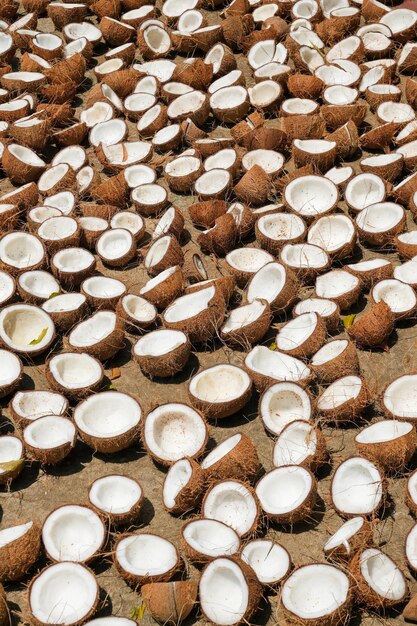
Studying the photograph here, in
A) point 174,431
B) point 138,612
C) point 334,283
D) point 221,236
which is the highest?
point 221,236

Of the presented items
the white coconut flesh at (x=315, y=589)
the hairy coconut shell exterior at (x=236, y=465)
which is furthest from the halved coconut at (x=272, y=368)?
the white coconut flesh at (x=315, y=589)

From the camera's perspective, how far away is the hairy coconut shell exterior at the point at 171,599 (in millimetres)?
2814

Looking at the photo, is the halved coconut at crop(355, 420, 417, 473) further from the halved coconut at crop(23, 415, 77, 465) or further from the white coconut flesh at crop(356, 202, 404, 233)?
the white coconut flesh at crop(356, 202, 404, 233)

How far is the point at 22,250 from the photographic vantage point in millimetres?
4266

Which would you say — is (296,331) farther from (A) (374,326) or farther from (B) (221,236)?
(B) (221,236)

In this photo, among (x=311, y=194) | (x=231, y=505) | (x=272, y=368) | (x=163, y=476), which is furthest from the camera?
(x=311, y=194)

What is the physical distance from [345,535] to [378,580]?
19 cm

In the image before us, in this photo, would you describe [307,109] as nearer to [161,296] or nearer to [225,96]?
[225,96]

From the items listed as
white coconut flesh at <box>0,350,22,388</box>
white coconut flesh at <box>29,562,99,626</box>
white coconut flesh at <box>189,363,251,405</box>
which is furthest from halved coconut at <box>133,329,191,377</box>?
white coconut flesh at <box>29,562,99,626</box>

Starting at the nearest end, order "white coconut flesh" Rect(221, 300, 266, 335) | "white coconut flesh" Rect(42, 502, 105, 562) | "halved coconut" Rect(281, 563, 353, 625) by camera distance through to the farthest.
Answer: "halved coconut" Rect(281, 563, 353, 625) → "white coconut flesh" Rect(42, 502, 105, 562) → "white coconut flesh" Rect(221, 300, 266, 335)

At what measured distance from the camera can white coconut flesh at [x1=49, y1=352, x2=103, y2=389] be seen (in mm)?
3688

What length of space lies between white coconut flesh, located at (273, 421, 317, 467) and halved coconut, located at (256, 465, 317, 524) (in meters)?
0.06

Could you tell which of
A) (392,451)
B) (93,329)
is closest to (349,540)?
(392,451)

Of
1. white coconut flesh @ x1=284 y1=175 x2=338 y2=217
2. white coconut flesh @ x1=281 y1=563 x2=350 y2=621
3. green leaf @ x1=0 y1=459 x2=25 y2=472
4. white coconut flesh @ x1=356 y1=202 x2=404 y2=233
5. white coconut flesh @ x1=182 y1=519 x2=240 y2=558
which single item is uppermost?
white coconut flesh @ x1=284 y1=175 x2=338 y2=217
